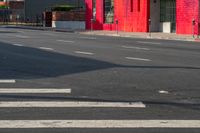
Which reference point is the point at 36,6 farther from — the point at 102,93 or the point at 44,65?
the point at 102,93

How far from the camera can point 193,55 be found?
842 inches

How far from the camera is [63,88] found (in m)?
12.3

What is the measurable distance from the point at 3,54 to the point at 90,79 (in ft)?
27.9

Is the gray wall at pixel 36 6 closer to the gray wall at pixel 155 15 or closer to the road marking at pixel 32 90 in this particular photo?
the gray wall at pixel 155 15

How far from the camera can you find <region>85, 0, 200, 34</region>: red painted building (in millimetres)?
41219

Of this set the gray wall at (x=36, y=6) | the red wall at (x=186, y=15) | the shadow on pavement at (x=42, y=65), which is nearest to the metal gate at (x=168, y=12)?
the red wall at (x=186, y=15)

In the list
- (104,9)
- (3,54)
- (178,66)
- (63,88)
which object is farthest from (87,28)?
(63,88)

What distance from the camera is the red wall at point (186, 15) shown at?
132ft

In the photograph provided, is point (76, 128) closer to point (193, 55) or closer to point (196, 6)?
point (193, 55)

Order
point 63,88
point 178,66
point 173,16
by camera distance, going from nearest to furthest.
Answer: point 63,88, point 178,66, point 173,16

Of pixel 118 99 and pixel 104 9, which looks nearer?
pixel 118 99

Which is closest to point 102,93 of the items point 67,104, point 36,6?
point 67,104

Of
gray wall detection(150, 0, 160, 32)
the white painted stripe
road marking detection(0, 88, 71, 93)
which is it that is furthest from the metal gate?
the white painted stripe

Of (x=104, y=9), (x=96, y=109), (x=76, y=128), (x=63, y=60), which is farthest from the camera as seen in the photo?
(x=104, y=9)
